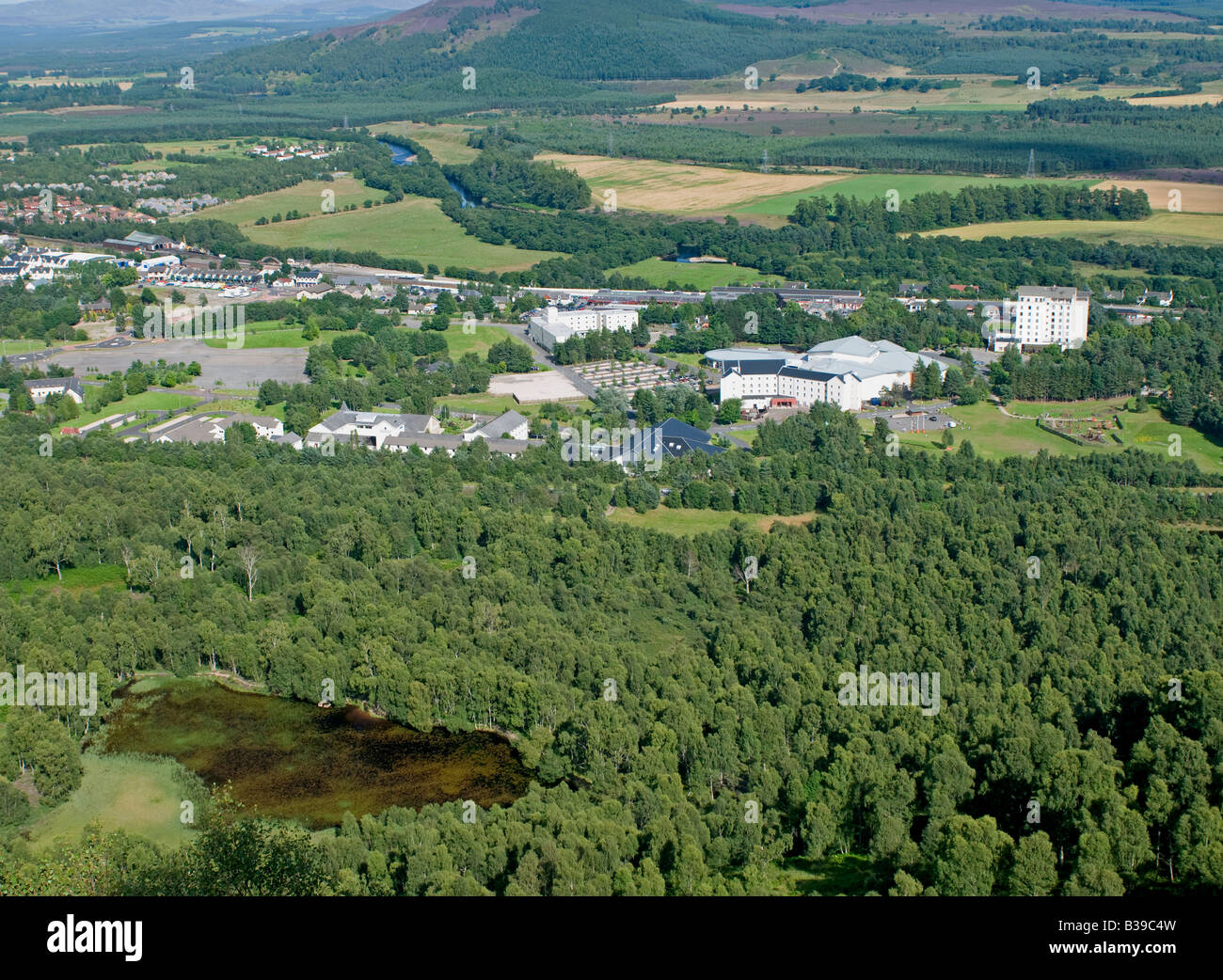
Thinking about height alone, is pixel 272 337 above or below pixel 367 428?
above

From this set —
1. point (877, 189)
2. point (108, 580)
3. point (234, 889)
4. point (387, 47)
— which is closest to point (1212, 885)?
point (234, 889)

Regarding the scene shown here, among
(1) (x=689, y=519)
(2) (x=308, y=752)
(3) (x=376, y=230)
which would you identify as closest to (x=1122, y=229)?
(3) (x=376, y=230)

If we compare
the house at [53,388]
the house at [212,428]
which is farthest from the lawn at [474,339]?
the house at [53,388]

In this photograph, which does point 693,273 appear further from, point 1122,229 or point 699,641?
A: point 699,641

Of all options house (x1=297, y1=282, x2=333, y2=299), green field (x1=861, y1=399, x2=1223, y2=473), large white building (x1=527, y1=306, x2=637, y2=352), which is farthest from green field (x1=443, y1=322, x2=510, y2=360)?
green field (x1=861, y1=399, x2=1223, y2=473)

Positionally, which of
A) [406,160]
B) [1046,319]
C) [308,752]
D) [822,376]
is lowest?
[308,752]
